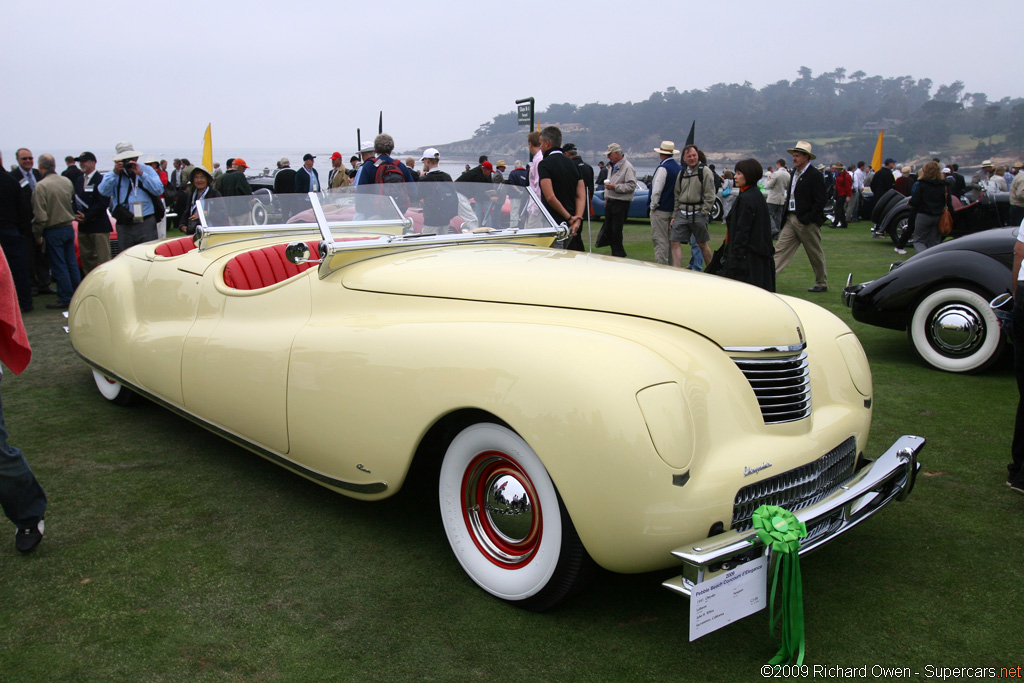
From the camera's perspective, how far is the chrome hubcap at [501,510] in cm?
248

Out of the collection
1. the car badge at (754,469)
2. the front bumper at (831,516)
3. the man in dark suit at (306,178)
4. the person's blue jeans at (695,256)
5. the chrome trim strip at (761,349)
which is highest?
the man in dark suit at (306,178)

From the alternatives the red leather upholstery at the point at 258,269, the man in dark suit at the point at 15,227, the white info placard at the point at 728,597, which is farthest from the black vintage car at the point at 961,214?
the man in dark suit at the point at 15,227

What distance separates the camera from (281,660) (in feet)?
7.55

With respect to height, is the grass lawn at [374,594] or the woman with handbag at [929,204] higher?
the woman with handbag at [929,204]

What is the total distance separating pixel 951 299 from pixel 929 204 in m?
5.78

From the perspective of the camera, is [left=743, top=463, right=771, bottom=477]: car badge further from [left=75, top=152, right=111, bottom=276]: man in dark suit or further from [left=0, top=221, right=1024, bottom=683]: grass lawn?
[left=75, top=152, right=111, bottom=276]: man in dark suit

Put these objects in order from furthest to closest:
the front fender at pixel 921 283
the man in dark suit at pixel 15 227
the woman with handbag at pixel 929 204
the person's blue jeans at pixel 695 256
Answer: the woman with handbag at pixel 929 204, the person's blue jeans at pixel 695 256, the man in dark suit at pixel 15 227, the front fender at pixel 921 283

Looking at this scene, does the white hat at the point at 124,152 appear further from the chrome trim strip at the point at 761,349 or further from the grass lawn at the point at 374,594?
the chrome trim strip at the point at 761,349

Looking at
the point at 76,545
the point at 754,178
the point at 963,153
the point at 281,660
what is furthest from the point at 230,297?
the point at 963,153

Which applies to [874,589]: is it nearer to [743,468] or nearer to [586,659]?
[743,468]

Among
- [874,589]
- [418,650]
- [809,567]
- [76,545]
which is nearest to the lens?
[418,650]

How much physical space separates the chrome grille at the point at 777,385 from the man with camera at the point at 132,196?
309 inches

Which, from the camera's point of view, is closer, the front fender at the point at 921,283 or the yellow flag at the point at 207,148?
the front fender at the point at 921,283

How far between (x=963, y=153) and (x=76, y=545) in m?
73.6
